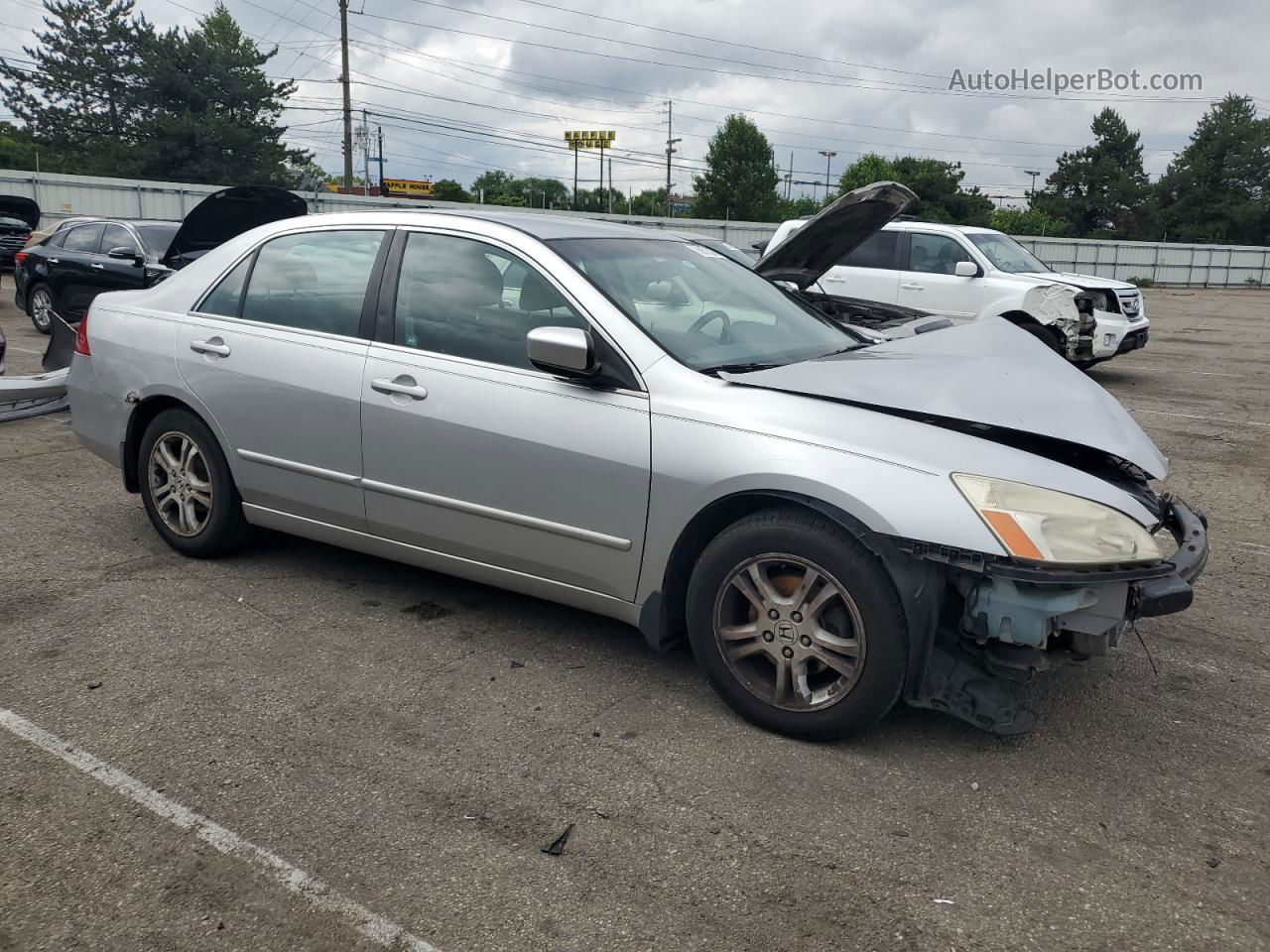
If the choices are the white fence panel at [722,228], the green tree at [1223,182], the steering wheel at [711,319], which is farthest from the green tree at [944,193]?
the steering wheel at [711,319]

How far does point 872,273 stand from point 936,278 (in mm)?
742

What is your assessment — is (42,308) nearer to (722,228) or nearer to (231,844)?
(231,844)

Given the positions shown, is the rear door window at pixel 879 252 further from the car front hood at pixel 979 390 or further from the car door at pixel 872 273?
the car front hood at pixel 979 390

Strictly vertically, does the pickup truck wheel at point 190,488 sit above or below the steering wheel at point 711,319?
below

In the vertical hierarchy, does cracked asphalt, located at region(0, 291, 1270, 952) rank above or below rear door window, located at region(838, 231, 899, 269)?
below

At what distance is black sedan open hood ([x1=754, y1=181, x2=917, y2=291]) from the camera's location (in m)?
6.11

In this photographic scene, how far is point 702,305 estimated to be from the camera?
4.08m

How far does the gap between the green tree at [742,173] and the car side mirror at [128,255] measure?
258ft

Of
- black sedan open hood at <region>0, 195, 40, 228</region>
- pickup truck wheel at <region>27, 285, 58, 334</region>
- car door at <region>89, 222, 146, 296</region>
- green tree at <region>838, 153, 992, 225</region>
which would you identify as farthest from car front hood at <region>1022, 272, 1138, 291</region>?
green tree at <region>838, 153, 992, 225</region>

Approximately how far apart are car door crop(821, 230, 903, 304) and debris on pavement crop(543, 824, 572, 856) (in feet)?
34.4

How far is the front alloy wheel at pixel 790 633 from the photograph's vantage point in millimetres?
3156

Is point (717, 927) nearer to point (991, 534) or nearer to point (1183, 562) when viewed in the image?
point (991, 534)

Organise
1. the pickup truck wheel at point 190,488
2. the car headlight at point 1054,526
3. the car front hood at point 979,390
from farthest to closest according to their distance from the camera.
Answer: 1. the pickup truck wheel at point 190,488
2. the car front hood at point 979,390
3. the car headlight at point 1054,526

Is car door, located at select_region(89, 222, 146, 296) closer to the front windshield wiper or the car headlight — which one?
the front windshield wiper
